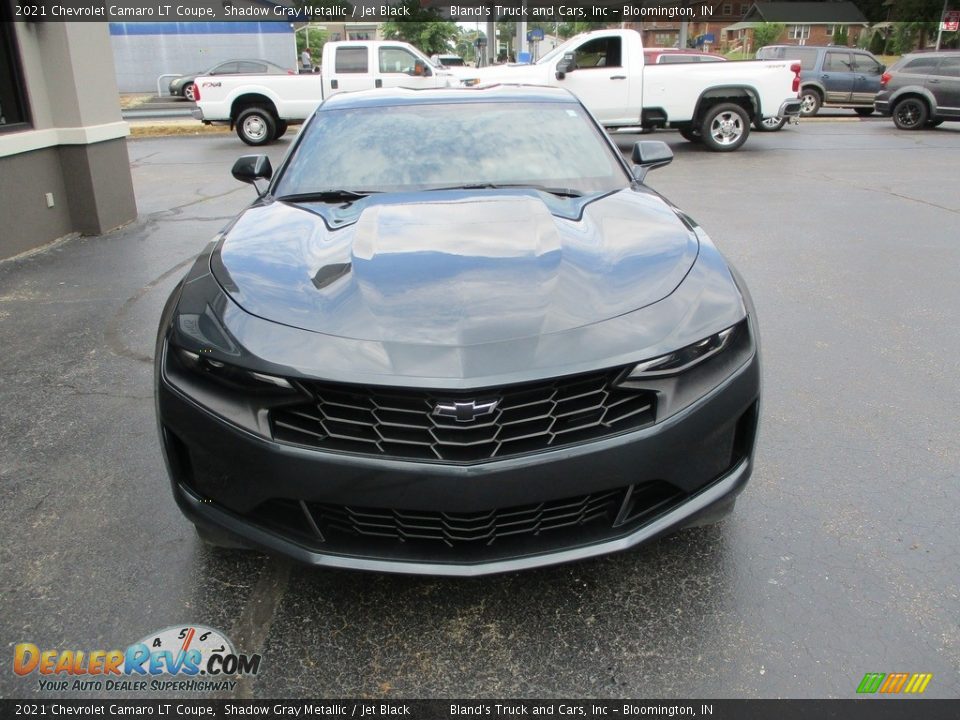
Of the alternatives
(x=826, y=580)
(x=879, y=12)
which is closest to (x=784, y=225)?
(x=826, y=580)

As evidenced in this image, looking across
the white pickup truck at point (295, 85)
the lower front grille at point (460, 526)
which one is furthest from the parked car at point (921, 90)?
the lower front grille at point (460, 526)

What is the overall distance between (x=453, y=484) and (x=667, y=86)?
44.3 ft

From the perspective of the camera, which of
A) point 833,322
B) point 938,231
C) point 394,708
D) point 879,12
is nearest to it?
point 394,708

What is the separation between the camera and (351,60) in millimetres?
Answer: 15914

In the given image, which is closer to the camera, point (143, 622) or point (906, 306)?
point (143, 622)

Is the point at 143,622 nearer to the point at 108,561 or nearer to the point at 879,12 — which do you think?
the point at 108,561

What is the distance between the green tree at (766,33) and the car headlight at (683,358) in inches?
3131

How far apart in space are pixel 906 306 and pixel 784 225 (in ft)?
9.62

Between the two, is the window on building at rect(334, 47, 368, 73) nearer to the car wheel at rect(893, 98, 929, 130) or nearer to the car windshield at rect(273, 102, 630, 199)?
the car wheel at rect(893, 98, 929, 130)

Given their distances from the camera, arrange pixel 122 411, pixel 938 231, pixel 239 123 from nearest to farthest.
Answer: pixel 122 411 → pixel 938 231 → pixel 239 123

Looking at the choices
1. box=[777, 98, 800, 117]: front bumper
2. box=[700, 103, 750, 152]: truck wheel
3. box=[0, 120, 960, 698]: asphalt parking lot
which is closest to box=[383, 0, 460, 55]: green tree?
box=[700, 103, 750, 152]: truck wheel

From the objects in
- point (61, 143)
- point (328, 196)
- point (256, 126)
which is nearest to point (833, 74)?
point (256, 126)

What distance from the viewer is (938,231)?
7.67m

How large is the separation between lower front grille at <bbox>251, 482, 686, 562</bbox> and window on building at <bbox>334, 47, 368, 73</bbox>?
50.1ft
